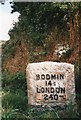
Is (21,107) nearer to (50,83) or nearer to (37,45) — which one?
(50,83)

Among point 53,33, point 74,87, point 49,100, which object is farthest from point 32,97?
point 53,33

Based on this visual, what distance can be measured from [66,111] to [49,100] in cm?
27

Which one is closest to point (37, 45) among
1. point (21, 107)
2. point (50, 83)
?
point (50, 83)

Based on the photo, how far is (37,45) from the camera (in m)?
5.50

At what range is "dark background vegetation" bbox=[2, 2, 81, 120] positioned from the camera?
5.41 metres

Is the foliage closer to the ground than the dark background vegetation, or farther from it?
closer to the ground

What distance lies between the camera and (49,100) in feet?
17.8

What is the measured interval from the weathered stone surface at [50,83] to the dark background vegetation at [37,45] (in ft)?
0.24

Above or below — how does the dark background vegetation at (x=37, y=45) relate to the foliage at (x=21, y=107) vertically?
above

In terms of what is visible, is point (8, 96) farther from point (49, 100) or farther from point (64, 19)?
point (64, 19)

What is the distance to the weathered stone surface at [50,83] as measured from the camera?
17.8ft

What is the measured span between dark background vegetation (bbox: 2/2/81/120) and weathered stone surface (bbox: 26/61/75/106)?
0.24 ft

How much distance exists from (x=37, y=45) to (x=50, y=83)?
→ 55 cm

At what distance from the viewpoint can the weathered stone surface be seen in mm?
5414
